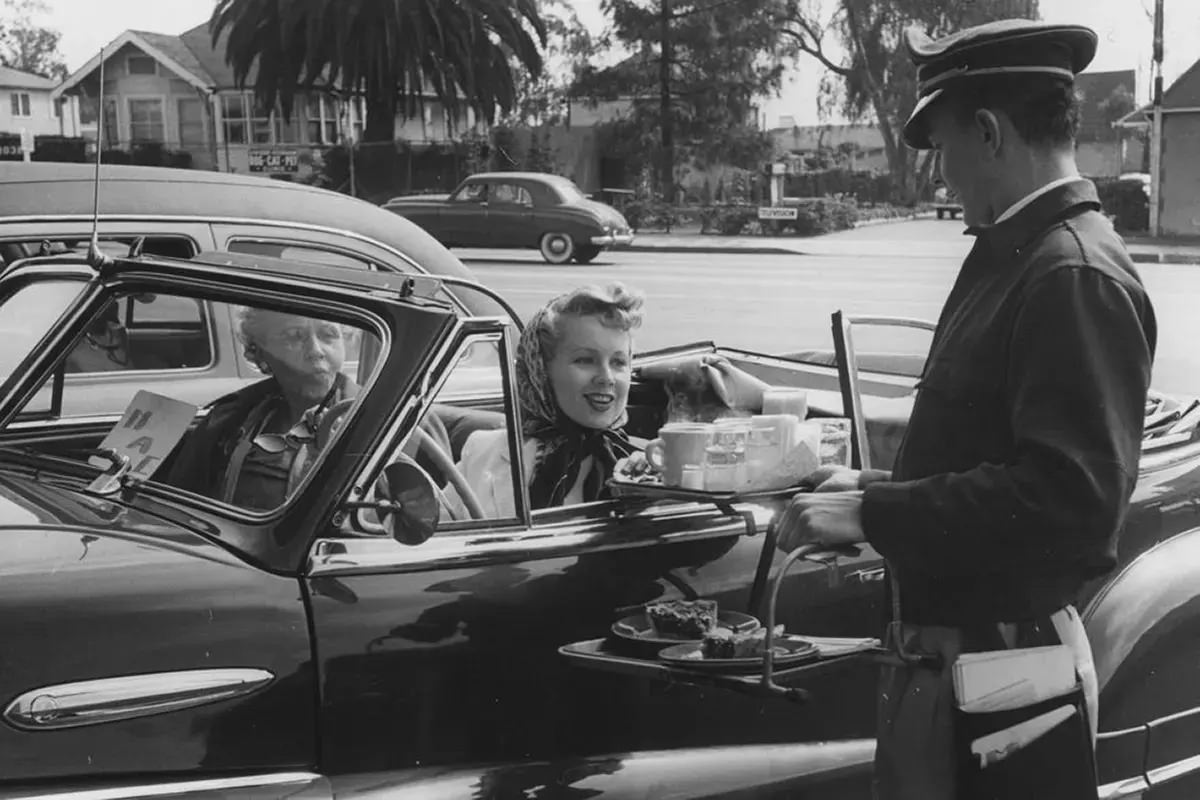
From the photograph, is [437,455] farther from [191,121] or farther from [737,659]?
[191,121]

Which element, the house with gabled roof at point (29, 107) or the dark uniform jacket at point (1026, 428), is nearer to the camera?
the dark uniform jacket at point (1026, 428)

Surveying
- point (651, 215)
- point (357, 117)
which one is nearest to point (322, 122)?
point (357, 117)

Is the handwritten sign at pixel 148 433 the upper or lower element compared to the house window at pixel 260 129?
lower

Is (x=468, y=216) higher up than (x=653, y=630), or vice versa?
(x=468, y=216)

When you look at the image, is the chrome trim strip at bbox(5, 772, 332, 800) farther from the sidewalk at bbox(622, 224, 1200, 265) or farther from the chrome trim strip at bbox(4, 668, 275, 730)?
the sidewalk at bbox(622, 224, 1200, 265)

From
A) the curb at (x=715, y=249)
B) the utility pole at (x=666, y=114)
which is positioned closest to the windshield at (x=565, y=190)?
the curb at (x=715, y=249)

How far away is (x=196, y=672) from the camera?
2371 millimetres

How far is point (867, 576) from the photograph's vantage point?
310cm

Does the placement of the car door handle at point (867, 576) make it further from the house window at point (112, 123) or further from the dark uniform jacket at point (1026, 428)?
the house window at point (112, 123)

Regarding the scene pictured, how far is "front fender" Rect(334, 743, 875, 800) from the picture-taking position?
252 centimetres

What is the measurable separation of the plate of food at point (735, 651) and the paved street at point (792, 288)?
343 inches

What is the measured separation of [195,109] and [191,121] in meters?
0.47

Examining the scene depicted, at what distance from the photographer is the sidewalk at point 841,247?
2527 cm

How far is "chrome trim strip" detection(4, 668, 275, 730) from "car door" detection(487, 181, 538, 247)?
22.8 m
